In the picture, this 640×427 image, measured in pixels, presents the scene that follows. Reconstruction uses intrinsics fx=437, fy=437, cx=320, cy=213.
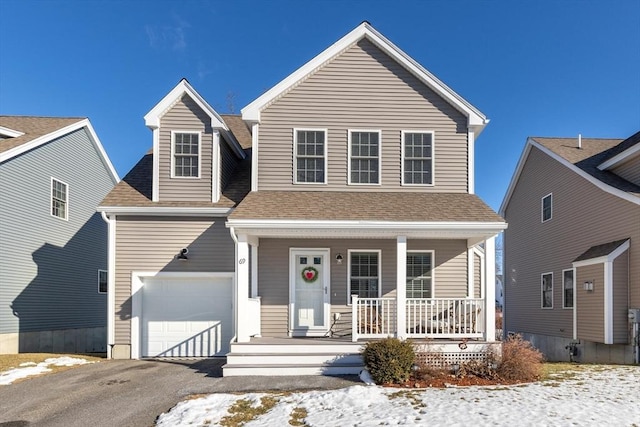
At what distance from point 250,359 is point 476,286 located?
244 inches

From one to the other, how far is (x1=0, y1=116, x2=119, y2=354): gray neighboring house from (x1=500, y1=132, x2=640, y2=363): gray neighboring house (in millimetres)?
15754

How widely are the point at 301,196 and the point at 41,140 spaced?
8.88 m

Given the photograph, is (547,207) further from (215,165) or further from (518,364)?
(215,165)

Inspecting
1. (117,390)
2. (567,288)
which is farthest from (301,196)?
(567,288)

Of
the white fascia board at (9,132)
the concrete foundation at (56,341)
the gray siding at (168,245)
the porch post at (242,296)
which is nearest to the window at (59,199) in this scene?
the white fascia board at (9,132)

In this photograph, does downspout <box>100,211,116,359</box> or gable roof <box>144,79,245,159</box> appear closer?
downspout <box>100,211,116,359</box>

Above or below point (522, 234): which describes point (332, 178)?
above

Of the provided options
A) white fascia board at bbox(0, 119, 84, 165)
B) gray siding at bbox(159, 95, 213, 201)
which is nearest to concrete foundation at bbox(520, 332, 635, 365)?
gray siding at bbox(159, 95, 213, 201)

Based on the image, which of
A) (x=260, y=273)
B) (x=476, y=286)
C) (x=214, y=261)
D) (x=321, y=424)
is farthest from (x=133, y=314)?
(x=476, y=286)

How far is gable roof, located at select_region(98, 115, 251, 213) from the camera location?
10719 mm

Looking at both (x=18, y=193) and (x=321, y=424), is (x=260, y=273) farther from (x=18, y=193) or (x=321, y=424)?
(x=18, y=193)

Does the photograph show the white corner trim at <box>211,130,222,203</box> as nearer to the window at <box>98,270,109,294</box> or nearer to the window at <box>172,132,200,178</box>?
the window at <box>172,132,200,178</box>

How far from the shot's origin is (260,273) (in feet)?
35.0

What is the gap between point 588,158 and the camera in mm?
13836
